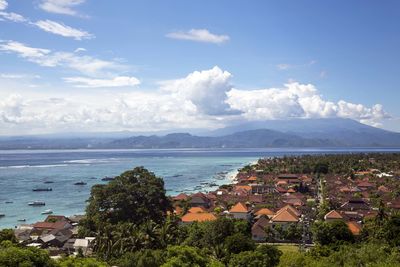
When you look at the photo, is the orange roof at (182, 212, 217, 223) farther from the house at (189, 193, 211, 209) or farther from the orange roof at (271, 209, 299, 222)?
the house at (189, 193, 211, 209)

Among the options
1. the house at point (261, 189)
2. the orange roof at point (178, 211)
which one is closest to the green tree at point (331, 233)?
the orange roof at point (178, 211)

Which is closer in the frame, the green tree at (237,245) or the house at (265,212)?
the green tree at (237,245)

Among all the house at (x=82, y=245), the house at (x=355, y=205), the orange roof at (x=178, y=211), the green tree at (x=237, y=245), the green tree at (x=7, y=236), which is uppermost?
the green tree at (x=7, y=236)

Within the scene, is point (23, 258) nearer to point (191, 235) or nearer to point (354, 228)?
point (191, 235)

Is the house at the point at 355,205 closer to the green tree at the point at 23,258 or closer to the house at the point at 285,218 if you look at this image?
the house at the point at 285,218

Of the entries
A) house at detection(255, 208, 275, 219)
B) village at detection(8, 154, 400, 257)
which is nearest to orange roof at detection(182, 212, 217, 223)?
village at detection(8, 154, 400, 257)

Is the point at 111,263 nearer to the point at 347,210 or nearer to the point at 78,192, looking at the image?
the point at 347,210

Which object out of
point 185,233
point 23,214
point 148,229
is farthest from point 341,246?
point 23,214

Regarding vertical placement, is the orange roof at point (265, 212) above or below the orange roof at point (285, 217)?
below
